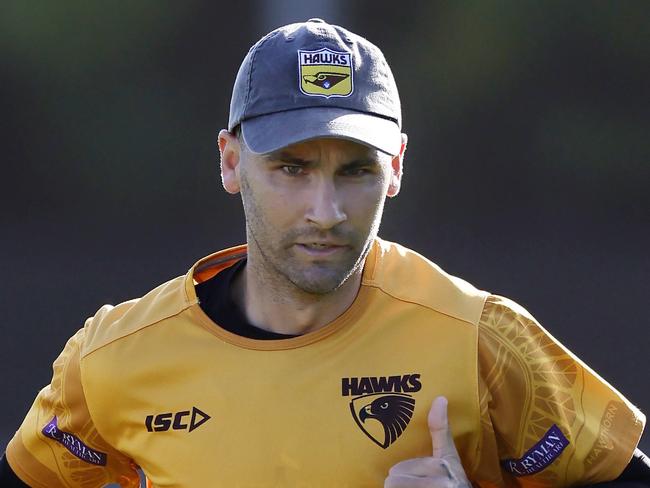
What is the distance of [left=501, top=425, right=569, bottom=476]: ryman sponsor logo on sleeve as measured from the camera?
76.7 inches

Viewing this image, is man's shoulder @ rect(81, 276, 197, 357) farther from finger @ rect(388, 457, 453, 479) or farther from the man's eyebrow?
finger @ rect(388, 457, 453, 479)

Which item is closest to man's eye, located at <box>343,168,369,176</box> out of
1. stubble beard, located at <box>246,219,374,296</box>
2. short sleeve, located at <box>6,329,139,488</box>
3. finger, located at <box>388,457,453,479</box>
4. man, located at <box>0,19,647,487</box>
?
man, located at <box>0,19,647,487</box>

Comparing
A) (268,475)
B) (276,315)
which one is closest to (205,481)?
(268,475)

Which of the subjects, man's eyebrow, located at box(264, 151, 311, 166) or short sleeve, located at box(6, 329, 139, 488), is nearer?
man's eyebrow, located at box(264, 151, 311, 166)

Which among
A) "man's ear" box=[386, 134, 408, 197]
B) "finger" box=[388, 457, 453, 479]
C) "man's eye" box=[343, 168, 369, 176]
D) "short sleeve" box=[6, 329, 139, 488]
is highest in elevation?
"man's eye" box=[343, 168, 369, 176]

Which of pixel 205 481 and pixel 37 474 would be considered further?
pixel 37 474

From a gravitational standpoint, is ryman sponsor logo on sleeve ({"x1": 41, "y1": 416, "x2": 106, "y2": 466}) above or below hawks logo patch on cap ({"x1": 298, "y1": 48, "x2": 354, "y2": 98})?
below

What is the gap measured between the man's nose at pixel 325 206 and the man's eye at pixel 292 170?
0.17 ft

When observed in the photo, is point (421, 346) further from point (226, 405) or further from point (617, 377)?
point (617, 377)

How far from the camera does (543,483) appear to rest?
6.56 ft

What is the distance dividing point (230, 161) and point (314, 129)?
12.1 inches

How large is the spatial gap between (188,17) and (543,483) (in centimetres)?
351

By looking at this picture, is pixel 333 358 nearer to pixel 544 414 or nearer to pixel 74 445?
pixel 544 414

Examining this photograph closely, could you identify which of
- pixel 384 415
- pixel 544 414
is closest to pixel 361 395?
pixel 384 415
